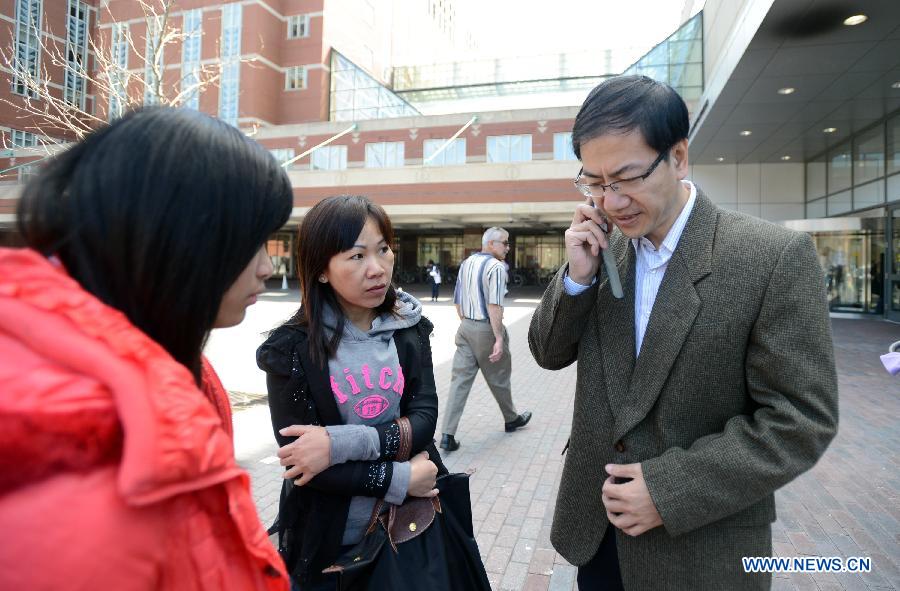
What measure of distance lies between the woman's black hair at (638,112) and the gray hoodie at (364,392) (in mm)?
956

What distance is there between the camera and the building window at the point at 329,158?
29.9 meters

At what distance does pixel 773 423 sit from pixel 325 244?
4.69 ft

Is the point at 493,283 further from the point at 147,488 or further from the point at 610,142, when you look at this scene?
the point at 147,488

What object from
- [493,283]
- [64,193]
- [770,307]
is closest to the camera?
[64,193]

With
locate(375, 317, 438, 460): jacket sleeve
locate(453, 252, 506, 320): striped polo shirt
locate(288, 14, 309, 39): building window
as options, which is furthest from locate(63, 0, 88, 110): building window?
locate(288, 14, 309, 39): building window

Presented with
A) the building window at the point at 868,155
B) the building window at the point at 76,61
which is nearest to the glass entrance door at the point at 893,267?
the building window at the point at 868,155

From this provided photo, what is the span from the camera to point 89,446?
632mm

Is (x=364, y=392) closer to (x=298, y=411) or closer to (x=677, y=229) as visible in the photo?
(x=298, y=411)

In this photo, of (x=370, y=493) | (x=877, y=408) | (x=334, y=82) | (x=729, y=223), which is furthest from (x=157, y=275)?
(x=334, y=82)

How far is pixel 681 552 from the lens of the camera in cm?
138

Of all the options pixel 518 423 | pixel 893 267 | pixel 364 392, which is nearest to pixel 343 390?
pixel 364 392

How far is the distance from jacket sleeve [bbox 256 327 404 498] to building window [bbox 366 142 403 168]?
1114 inches

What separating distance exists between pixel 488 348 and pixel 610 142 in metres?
4.09

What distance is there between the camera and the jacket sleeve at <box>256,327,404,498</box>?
1.65 m
